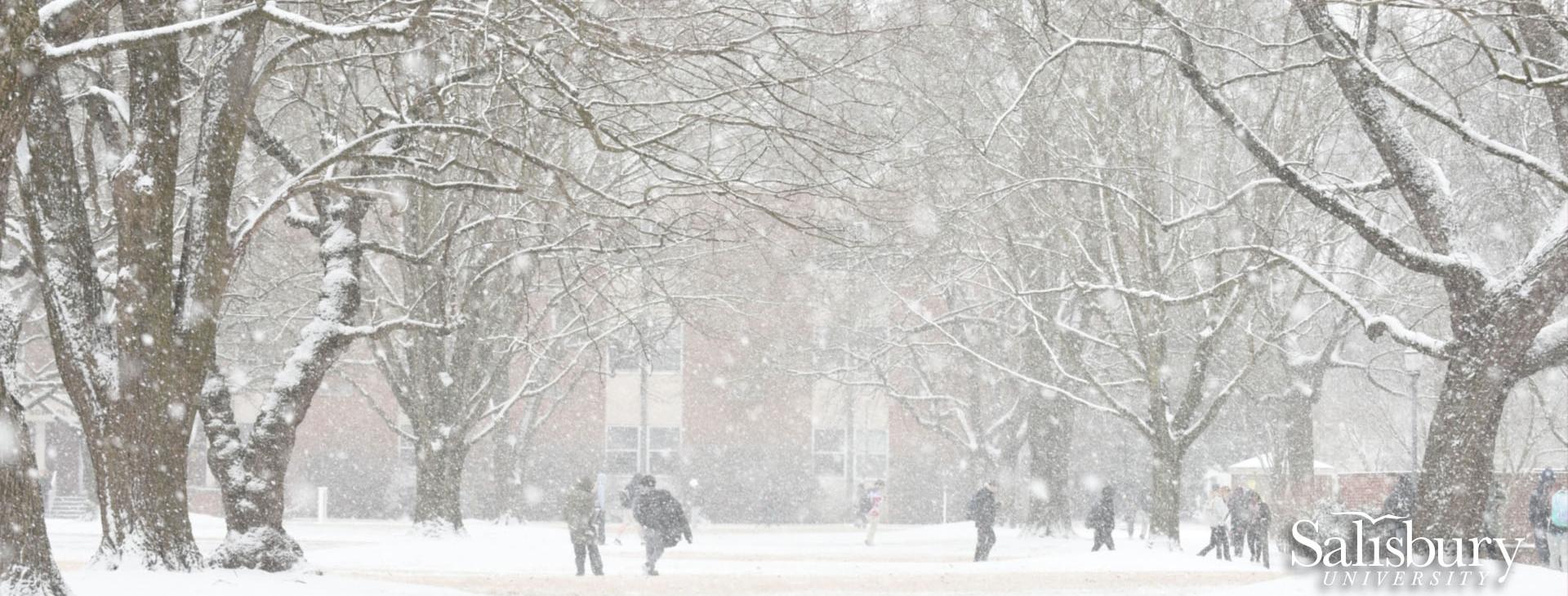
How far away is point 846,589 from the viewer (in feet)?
58.9

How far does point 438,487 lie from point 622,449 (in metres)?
22.3

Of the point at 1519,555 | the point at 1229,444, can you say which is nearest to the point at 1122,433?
the point at 1229,444

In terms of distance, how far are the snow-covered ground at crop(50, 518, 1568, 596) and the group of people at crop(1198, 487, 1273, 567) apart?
3.68ft

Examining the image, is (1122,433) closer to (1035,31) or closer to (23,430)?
(1035,31)

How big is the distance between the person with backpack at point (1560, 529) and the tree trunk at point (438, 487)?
639 inches

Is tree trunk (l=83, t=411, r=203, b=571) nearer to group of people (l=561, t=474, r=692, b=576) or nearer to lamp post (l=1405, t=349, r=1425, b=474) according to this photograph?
group of people (l=561, t=474, r=692, b=576)

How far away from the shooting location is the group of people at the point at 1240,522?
2423 cm

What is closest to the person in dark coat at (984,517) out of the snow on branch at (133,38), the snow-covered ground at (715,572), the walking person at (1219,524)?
the snow-covered ground at (715,572)

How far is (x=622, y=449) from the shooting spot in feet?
149

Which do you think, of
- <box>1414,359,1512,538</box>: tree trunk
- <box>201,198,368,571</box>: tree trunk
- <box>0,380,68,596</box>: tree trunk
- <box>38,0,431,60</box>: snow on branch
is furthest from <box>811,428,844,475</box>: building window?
<box>38,0,431,60</box>: snow on branch

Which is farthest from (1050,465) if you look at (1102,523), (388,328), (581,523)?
(388,328)

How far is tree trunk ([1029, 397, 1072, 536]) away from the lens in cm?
2942

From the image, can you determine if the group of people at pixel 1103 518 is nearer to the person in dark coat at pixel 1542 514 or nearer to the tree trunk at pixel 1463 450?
the person in dark coat at pixel 1542 514

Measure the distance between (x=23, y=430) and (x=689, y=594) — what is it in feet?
29.4
